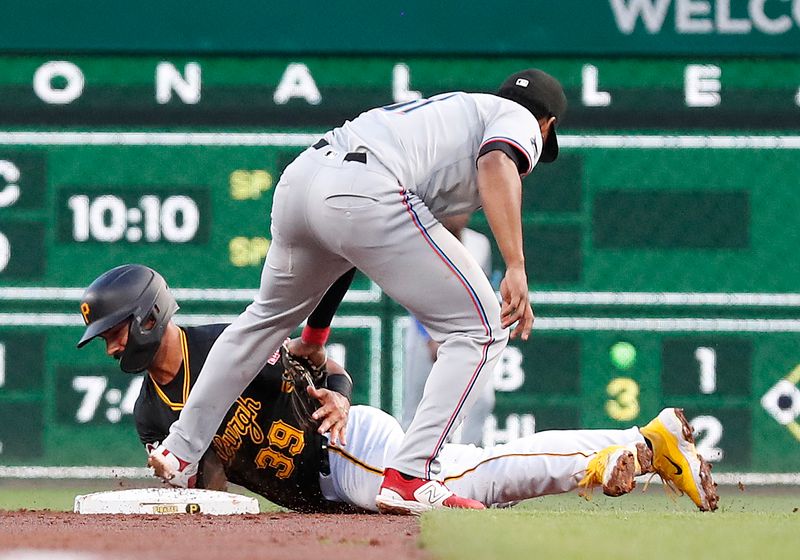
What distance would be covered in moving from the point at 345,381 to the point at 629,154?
3205 millimetres

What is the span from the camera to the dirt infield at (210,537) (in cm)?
309

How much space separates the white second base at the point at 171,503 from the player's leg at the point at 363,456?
0.28 meters

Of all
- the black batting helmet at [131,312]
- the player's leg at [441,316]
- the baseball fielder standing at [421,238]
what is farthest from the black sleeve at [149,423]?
the player's leg at [441,316]

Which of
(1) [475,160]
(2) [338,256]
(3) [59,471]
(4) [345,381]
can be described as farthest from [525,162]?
(3) [59,471]

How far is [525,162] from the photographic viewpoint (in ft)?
13.1

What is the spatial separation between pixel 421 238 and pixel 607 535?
989mm

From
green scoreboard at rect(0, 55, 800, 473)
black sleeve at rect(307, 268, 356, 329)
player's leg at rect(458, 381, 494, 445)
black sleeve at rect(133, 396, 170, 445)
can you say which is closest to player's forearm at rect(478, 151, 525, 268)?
black sleeve at rect(307, 268, 356, 329)

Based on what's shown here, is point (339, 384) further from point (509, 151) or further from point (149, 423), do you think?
point (509, 151)

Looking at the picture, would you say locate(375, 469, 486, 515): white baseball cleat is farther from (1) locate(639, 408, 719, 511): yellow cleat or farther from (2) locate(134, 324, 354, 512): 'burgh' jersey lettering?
(1) locate(639, 408, 719, 511): yellow cleat

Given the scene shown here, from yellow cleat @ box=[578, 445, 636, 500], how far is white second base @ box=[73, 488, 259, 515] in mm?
974

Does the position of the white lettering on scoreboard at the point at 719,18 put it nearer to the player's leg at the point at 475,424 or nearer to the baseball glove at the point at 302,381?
the player's leg at the point at 475,424

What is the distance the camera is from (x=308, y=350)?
15.3 feet

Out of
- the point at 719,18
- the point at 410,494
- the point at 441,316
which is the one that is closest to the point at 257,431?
the point at 410,494

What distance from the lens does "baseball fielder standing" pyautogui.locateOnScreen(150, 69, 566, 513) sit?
156 inches
